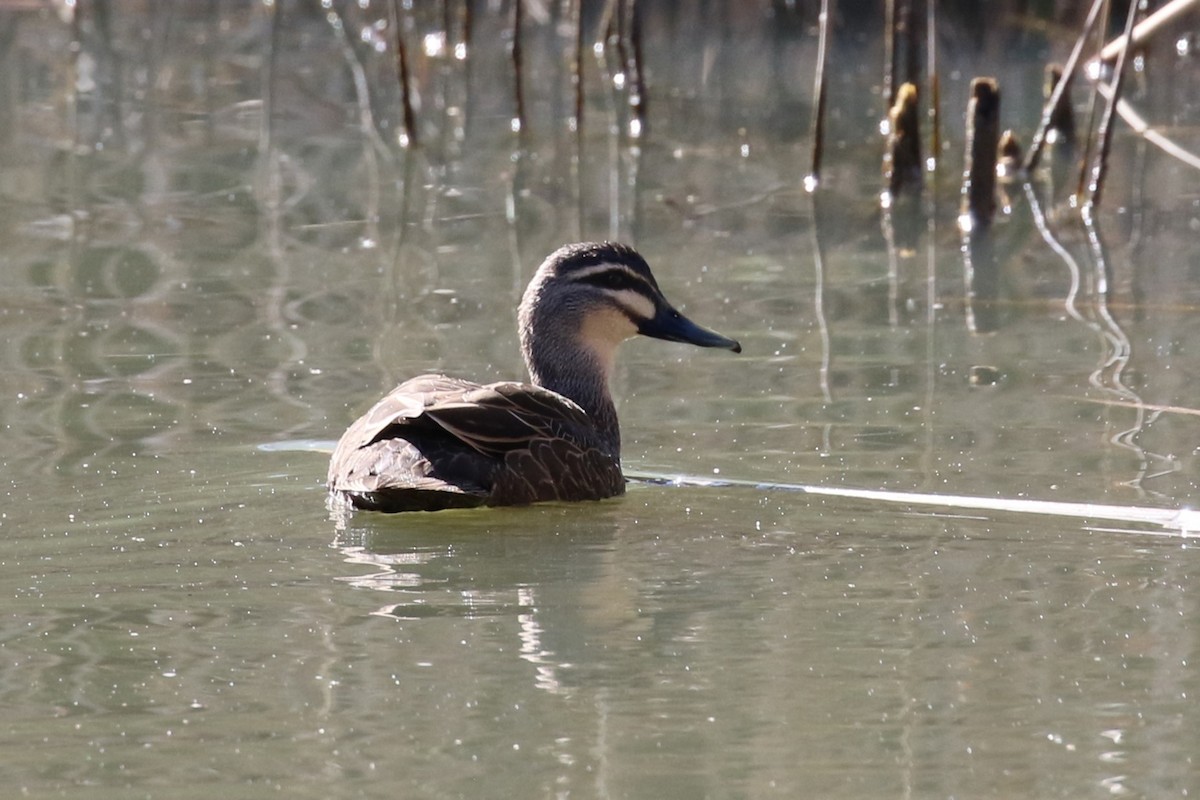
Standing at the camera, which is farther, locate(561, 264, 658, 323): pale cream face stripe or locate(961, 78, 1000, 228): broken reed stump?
locate(961, 78, 1000, 228): broken reed stump

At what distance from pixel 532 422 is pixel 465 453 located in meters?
0.37

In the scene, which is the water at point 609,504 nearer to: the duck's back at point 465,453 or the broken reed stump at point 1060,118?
the duck's back at point 465,453

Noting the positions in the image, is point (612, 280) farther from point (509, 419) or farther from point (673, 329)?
point (509, 419)

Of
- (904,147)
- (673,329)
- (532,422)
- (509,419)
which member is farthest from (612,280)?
(904,147)

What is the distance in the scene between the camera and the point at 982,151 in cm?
1211

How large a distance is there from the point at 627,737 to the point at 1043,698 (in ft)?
3.30

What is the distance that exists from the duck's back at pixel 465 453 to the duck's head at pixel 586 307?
0.83 m

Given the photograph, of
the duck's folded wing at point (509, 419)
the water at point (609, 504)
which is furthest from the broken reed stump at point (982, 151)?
the duck's folded wing at point (509, 419)

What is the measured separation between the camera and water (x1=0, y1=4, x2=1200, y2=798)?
15.4 ft

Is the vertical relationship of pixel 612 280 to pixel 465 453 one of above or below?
above

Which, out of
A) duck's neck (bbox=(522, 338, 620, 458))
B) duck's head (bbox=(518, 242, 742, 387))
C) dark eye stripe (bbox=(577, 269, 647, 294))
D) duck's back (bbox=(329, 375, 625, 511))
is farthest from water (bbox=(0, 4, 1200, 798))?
dark eye stripe (bbox=(577, 269, 647, 294))

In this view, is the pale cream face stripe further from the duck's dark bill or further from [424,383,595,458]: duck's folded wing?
[424,383,595,458]: duck's folded wing

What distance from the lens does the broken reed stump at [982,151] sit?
1213 centimetres

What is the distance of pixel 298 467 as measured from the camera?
291 inches
